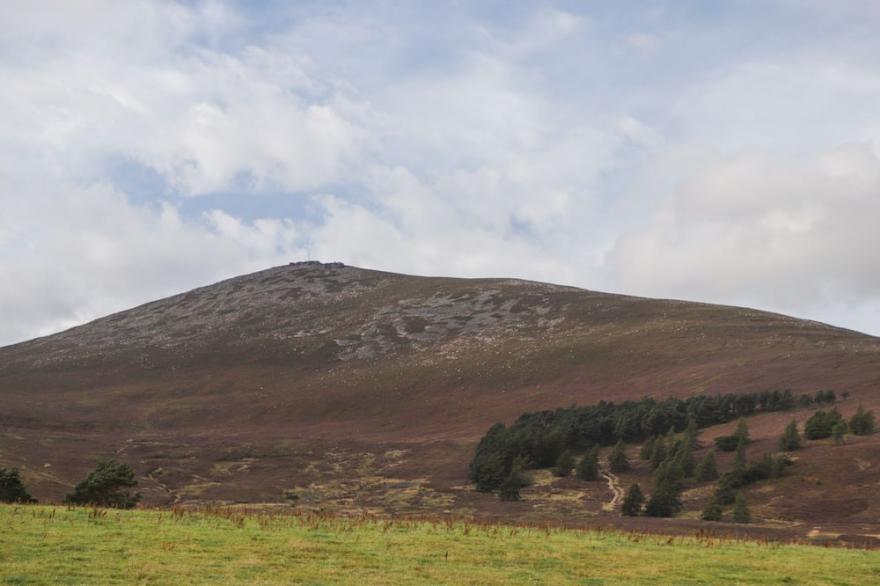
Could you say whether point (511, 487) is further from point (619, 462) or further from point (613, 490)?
point (619, 462)

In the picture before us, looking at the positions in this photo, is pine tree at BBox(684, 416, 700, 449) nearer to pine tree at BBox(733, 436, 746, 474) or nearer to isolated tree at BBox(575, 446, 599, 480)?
pine tree at BBox(733, 436, 746, 474)

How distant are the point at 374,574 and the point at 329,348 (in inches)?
4801

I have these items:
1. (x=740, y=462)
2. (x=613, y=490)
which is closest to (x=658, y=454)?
(x=613, y=490)

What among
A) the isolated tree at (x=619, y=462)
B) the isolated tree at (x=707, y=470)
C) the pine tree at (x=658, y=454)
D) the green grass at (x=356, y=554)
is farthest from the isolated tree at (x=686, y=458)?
the green grass at (x=356, y=554)

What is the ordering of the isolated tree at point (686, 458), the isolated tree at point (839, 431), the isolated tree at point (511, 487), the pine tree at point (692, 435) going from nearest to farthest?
the isolated tree at point (839, 431)
the isolated tree at point (686, 458)
the isolated tree at point (511, 487)
the pine tree at point (692, 435)

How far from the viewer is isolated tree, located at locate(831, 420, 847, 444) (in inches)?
2036

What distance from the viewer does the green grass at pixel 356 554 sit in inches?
670

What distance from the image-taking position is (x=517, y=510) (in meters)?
46.4

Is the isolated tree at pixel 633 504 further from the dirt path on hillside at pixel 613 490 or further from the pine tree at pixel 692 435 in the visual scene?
the pine tree at pixel 692 435

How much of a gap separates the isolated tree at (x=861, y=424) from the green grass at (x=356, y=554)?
30535mm

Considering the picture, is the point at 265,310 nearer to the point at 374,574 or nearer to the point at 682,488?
the point at 682,488

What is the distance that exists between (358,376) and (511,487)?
2716 inches

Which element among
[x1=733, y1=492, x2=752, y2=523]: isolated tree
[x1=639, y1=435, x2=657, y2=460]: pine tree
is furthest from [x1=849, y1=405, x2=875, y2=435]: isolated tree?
[x1=733, y1=492, x2=752, y2=523]: isolated tree

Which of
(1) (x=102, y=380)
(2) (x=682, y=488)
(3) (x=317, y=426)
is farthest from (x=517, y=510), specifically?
(1) (x=102, y=380)
